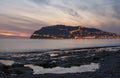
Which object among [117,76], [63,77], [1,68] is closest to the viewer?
[117,76]

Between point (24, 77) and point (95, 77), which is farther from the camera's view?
point (24, 77)

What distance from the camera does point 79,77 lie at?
2044 cm

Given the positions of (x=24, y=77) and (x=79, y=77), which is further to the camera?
(x=24, y=77)

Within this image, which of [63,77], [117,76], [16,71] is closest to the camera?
[117,76]

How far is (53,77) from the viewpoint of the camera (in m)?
21.1

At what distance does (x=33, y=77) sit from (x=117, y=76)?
7225 millimetres

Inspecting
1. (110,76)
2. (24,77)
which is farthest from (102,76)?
(24,77)

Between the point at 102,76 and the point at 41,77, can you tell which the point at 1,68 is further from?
the point at 102,76

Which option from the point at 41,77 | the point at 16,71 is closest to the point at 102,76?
the point at 41,77

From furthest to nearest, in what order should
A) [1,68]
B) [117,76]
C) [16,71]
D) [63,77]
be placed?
1. [1,68]
2. [16,71]
3. [63,77]
4. [117,76]

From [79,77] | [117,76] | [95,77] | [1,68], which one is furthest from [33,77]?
[1,68]

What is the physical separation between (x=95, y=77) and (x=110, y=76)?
1.21m

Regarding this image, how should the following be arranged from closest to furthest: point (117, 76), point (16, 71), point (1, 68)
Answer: point (117, 76)
point (16, 71)
point (1, 68)

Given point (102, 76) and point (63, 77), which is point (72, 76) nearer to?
point (63, 77)
